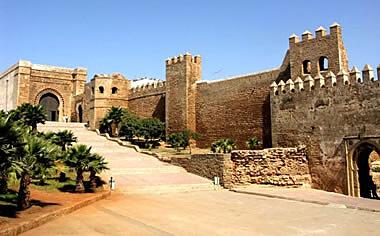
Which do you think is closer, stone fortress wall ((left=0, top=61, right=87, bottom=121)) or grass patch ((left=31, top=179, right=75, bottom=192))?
grass patch ((left=31, top=179, right=75, bottom=192))

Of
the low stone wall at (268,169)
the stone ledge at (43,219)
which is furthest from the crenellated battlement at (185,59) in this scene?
the stone ledge at (43,219)

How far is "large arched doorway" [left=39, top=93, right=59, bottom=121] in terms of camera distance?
37594 mm

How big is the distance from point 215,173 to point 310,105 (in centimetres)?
542

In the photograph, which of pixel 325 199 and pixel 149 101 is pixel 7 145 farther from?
pixel 149 101

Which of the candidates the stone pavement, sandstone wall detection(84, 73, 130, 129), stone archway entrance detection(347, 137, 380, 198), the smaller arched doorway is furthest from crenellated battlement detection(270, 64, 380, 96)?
the smaller arched doorway

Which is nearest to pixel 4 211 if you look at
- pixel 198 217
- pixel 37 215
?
pixel 37 215

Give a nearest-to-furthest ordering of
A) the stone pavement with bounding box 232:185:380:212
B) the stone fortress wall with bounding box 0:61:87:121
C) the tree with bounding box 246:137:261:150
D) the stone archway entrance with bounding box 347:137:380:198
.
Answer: the stone pavement with bounding box 232:185:380:212
the stone archway entrance with bounding box 347:137:380:198
the tree with bounding box 246:137:261:150
the stone fortress wall with bounding box 0:61:87:121

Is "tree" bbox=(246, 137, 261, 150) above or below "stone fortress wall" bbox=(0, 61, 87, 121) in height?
below

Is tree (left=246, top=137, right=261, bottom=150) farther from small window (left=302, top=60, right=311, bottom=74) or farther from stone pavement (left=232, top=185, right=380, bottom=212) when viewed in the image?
stone pavement (left=232, top=185, right=380, bottom=212)

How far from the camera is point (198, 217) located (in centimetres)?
940

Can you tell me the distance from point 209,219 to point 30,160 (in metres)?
4.76

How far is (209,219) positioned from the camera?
30.0 feet

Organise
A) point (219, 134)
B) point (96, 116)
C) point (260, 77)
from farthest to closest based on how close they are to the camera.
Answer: point (96, 116) → point (219, 134) → point (260, 77)

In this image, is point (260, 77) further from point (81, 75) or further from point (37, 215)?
point (81, 75)
